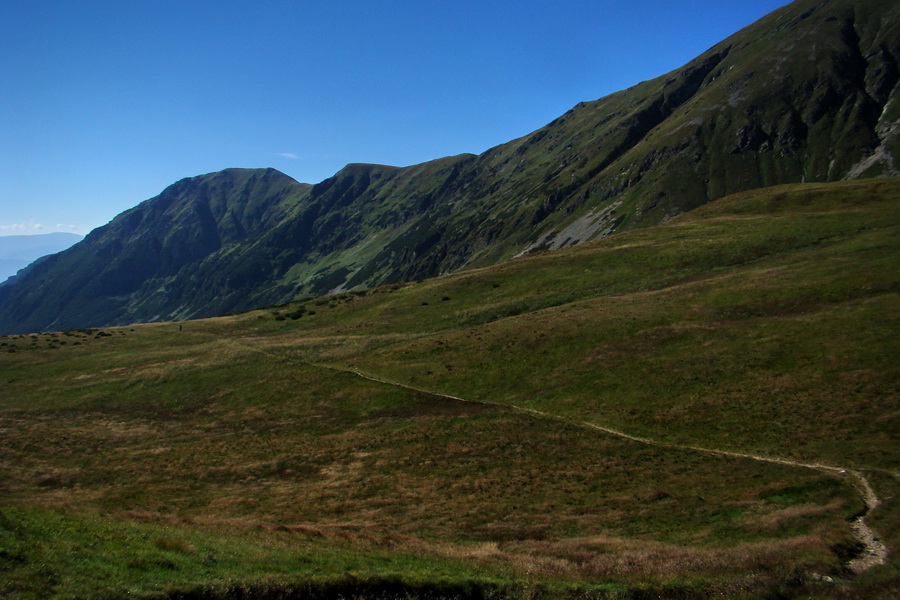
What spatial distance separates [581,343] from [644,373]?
9672 millimetres

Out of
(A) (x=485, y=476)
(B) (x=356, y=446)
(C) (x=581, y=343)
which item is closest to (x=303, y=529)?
(A) (x=485, y=476)

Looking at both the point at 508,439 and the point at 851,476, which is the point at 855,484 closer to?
the point at 851,476

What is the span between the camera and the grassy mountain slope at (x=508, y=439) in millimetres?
18641

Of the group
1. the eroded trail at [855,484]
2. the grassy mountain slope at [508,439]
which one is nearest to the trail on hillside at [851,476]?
the eroded trail at [855,484]

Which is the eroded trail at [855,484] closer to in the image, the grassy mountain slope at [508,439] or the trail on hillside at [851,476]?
the trail on hillside at [851,476]

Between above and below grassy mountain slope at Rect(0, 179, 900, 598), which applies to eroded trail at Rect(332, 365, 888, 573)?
below

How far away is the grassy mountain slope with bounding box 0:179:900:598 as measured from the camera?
61.2ft

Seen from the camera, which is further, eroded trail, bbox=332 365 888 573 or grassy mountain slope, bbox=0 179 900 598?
eroded trail, bbox=332 365 888 573

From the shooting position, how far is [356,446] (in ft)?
139

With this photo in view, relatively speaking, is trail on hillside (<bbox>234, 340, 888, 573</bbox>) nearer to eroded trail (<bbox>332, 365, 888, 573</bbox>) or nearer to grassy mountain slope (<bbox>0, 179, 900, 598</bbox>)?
eroded trail (<bbox>332, 365, 888, 573</bbox>)

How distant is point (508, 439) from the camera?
39.8 metres

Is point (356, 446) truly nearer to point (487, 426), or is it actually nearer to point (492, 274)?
point (487, 426)

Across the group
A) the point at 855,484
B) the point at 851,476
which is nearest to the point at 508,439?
the point at 851,476

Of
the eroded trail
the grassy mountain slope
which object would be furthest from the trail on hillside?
the grassy mountain slope
